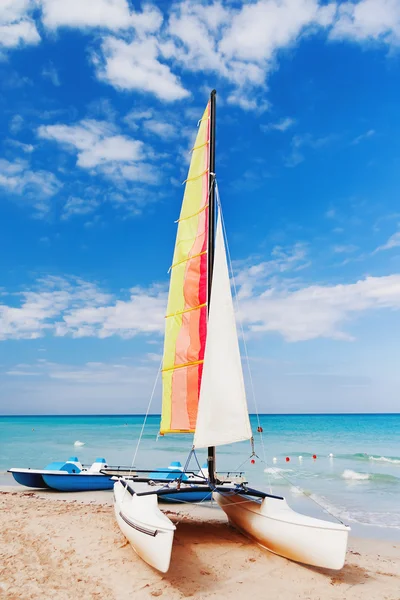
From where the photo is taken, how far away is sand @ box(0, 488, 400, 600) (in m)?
5.58

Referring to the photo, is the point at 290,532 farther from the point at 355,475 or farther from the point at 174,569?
the point at 355,475

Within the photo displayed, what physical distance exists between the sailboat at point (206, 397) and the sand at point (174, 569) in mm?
273

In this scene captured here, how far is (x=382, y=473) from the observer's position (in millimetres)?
18734

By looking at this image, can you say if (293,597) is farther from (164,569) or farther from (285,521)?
(164,569)

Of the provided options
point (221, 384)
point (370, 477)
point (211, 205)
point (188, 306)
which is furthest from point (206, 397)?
point (370, 477)

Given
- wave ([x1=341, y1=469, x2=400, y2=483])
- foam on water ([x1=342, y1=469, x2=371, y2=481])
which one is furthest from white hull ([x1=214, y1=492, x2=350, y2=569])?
foam on water ([x1=342, y1=469, x2=371, y2=481])

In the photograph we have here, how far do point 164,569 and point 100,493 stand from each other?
8.14m

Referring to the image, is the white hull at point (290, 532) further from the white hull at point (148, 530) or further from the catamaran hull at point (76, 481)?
the catamaran hull at point (76, 481)

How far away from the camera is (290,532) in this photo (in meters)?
6.30

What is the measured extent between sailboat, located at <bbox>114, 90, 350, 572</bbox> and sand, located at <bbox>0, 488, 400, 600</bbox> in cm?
27

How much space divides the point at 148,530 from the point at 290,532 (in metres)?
2.01

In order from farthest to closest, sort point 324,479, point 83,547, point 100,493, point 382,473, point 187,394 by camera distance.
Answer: point 382,473 → point 324,479 → point 100,493 → point 187,394 → point 83,547

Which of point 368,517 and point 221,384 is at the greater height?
point 221,384

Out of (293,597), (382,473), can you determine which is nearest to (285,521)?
(293,597)
